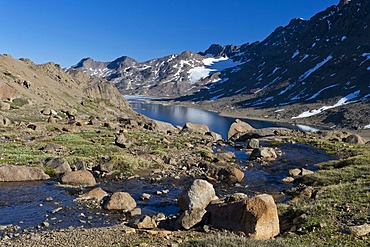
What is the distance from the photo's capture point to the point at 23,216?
19.1m

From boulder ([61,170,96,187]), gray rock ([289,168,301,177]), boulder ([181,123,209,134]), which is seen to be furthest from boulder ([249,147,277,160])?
boulder ([181,123,209,134])

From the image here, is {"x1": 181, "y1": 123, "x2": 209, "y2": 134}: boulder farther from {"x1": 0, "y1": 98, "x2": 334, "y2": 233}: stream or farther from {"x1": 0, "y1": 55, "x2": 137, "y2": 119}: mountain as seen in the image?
{"x1": 0, "y1": 98, "x2": 334, "y2": 233}: stream

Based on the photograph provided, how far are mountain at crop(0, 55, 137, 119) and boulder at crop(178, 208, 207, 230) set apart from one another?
54.8 m

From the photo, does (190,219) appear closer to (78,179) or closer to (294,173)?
(78,179)

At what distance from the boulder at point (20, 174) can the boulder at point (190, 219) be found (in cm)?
1519

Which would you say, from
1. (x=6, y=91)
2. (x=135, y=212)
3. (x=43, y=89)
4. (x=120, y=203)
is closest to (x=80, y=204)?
(x=120, y=203)

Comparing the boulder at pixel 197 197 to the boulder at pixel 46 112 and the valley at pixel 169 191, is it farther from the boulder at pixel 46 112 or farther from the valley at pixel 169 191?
the boulder at pixel 46 112

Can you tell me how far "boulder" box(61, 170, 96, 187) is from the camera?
2650 centimetres

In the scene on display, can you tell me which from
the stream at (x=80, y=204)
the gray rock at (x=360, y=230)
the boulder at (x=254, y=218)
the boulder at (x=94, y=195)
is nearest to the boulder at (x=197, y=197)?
the stream at (x=80, y=204)

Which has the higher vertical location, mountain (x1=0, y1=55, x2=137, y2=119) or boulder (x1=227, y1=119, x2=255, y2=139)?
mountain (x1=0, y1=55, x2=137, y2=119)

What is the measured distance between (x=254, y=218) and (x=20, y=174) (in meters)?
19.7

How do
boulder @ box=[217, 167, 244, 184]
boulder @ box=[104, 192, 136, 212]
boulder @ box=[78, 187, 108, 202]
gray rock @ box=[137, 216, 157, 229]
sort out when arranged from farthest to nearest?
boulder @ box=[217, 167, 244, 184]
boulder @ box=[78, 187, 108, 202]
boulder @ box=[104, 192, 136, 212]
gray rock @ box=[137, 216, 157, 229]

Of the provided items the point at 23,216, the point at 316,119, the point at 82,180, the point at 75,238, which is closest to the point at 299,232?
the point at 75,238

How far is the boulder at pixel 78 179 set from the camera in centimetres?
2650
